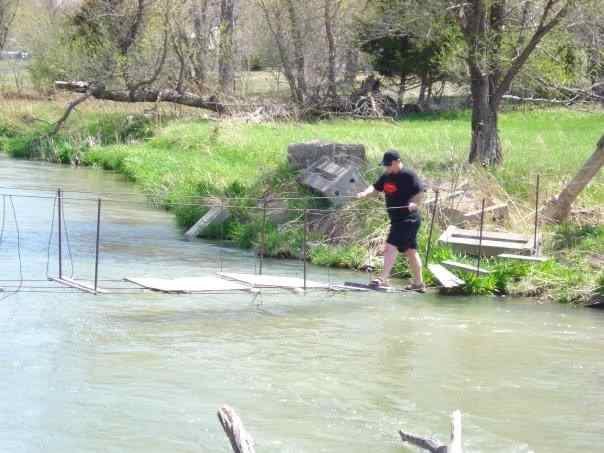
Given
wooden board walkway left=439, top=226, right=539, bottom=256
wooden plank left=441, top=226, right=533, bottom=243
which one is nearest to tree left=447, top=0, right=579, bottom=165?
wooden plank left=441, top=226, right=533, bottom=243

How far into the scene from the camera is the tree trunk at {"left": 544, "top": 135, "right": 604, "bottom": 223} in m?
16.4

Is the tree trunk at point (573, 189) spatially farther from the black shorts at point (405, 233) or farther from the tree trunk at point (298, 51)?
the tree trunk at point (298, 51)

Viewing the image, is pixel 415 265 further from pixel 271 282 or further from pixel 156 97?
pixel 156 97

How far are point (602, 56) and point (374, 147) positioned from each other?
748cm

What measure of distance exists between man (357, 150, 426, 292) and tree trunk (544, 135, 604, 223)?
506cm

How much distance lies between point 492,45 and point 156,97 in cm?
1678

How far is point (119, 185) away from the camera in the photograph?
26.0m

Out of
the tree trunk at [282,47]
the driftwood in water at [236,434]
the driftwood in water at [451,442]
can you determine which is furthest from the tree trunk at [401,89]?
the driftwood in water at [236,434]

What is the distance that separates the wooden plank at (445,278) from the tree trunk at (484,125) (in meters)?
6.70

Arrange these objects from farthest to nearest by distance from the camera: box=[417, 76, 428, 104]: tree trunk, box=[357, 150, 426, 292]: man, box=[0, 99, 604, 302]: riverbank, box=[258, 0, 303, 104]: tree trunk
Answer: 1. box=[417, 76, 428, 104]: tree trunk
2. box=[258, 0, 303, 104]: tree trunk
3. box=[0, 99, 604, 302]: riverbank
4. box=[357, 150, 426, 292]: man

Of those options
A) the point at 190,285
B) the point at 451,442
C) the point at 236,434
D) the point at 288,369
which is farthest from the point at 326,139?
the point at 236,434

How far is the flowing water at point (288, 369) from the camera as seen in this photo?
8.64 metres

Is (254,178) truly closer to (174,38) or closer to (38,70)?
(174,38)

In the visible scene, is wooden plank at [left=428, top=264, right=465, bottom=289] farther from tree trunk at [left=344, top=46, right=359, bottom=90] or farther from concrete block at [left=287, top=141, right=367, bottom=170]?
tree trunk at [left=344, top=46, right=359, bottom=90]
